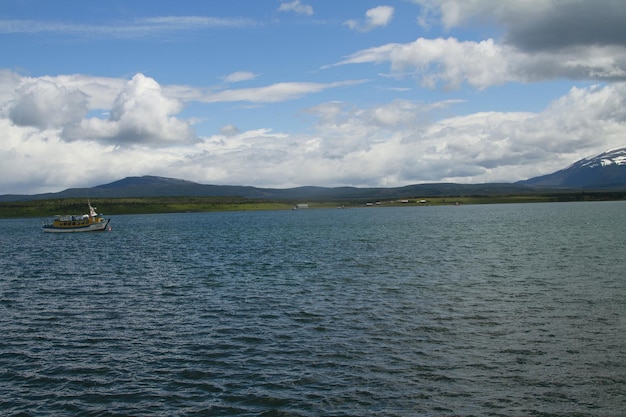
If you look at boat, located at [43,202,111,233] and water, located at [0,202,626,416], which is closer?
water, located at [0,202,626,416]

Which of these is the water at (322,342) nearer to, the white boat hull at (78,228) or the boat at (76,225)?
the white boat hull at (78,228)

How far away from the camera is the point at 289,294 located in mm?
46719

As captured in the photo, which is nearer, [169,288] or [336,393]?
[336,393]

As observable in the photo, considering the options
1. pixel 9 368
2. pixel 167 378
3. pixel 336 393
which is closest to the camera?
pixel 336 393

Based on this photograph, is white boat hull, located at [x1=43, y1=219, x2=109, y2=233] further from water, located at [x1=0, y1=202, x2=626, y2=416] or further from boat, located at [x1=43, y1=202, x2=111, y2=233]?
water, located at [x1=0, y1=202, x2=626, y2=416]

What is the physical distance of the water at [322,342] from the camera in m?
22.5

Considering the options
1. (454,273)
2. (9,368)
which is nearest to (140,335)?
(9,368)

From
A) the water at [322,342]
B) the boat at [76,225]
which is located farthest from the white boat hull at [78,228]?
the water at [322,342]

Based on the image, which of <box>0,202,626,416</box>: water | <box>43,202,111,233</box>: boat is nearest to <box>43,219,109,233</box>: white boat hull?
<box>43,202,111,233</box>: boat

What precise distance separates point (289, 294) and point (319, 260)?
1032 inches

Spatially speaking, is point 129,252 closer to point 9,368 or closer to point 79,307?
point 79,307

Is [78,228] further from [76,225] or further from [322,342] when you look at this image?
[322,342]

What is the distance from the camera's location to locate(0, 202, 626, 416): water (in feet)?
74.0

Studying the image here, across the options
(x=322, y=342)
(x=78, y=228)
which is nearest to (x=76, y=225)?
(x=78, y=228)
